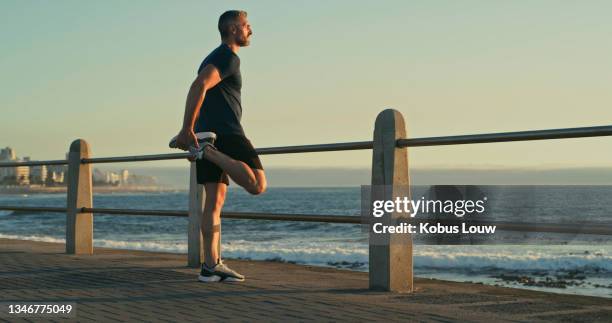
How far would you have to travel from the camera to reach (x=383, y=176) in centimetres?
571

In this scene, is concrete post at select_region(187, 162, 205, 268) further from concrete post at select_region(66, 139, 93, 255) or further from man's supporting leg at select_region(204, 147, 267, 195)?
concrete post at select_region(66, 139, 93, 255)

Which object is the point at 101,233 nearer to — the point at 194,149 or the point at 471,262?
the point at 471,262

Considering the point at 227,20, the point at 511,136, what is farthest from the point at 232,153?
the point at 511,136

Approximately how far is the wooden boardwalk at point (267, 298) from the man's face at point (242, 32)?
1747 millimetres

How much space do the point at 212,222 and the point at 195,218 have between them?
54.1 inches

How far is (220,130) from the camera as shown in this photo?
5.98 m

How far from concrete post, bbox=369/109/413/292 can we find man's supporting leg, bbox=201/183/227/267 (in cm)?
120

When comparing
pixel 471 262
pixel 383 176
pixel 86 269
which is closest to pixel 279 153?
pixel 383 176

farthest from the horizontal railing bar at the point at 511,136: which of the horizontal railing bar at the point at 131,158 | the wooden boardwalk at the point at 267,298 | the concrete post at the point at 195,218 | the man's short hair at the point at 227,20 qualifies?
the horizontal railing bar at the point at 131,158

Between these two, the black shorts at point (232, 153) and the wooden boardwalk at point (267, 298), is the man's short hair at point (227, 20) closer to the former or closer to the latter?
the black shorts at point (232, 153)

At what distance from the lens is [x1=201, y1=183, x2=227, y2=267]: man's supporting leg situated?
6.16 m

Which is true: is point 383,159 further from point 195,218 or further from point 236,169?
point 195,218

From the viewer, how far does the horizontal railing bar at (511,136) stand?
15.1 feet

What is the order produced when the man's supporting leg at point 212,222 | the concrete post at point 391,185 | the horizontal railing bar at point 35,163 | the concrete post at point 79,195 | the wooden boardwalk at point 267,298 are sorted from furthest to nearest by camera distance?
the horizontal railing bar at point 35,163, the concrete post at point 79,195, the man's supporting leg at point 212,222, the concrete post at point 391,185, the wooden boardwalk at point 267,298
